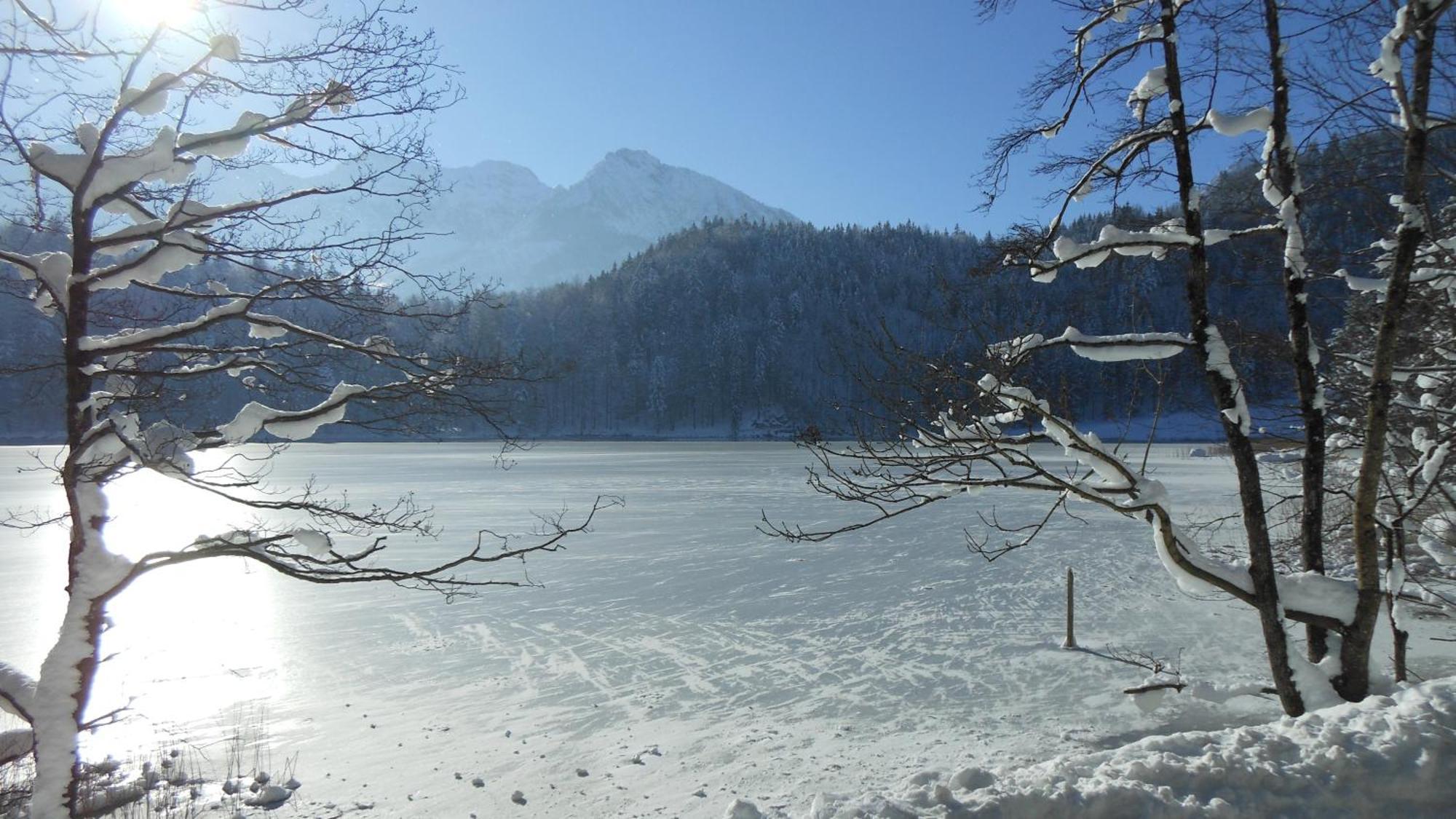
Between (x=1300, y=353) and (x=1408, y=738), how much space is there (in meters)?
2.34

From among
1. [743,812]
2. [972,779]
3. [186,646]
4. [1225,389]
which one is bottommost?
[186,646]

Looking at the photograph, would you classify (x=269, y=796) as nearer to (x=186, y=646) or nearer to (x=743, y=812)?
(x=743, y=812)

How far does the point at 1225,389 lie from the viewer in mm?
5090

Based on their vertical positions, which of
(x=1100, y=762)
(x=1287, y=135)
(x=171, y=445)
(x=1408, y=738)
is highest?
(x=1287, y=135)

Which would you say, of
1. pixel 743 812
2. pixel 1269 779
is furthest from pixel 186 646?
pixel 1269 779

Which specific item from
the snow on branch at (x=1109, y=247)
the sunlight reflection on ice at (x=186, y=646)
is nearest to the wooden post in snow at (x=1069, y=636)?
the snow on branch at (x=1109, y=247)

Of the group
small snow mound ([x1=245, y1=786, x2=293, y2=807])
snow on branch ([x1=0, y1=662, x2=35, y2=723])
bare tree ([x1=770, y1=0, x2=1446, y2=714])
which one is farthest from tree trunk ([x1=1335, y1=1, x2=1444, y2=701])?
small snow mound ([x1=245, y1=786, x2=293, y2=807])

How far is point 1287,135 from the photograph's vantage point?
5008mm

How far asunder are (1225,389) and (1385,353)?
2.66 ft

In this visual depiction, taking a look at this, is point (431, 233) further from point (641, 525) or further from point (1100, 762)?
point (641, 525)

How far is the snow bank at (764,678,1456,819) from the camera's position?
3.79 m

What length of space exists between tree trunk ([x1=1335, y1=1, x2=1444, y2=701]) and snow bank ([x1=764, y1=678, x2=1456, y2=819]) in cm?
70

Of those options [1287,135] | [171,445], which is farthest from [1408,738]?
[171,445]

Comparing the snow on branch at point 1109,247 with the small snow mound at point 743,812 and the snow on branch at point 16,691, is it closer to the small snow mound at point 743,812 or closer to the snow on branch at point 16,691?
the small snow mound at point 743,812
